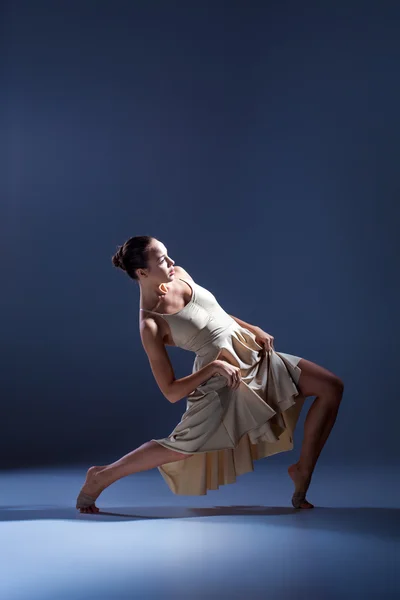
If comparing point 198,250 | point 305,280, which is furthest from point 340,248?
point 198,250

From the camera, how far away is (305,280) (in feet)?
20.6

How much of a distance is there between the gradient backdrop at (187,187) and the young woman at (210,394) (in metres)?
1.88

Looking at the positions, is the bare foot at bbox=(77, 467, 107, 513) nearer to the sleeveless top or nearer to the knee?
the sleeveless top

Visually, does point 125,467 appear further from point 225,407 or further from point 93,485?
point 225,407

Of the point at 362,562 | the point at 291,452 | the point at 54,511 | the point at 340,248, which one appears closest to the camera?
the point at 362,562

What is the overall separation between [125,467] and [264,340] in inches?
32.2

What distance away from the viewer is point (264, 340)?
14.1ft

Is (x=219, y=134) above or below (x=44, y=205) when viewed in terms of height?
above

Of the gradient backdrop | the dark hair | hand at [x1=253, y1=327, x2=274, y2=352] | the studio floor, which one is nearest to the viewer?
the studio floor

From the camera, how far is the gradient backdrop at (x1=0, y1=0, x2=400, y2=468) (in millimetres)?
6230

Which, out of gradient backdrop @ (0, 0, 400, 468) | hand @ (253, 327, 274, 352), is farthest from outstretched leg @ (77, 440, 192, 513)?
gradient backdrop @ (0, 0, 400, 468)

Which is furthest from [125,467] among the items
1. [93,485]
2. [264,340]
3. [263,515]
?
[264,340]

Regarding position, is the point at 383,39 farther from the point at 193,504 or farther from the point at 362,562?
the point at 362,562

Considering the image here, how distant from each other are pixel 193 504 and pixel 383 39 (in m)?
3.53
